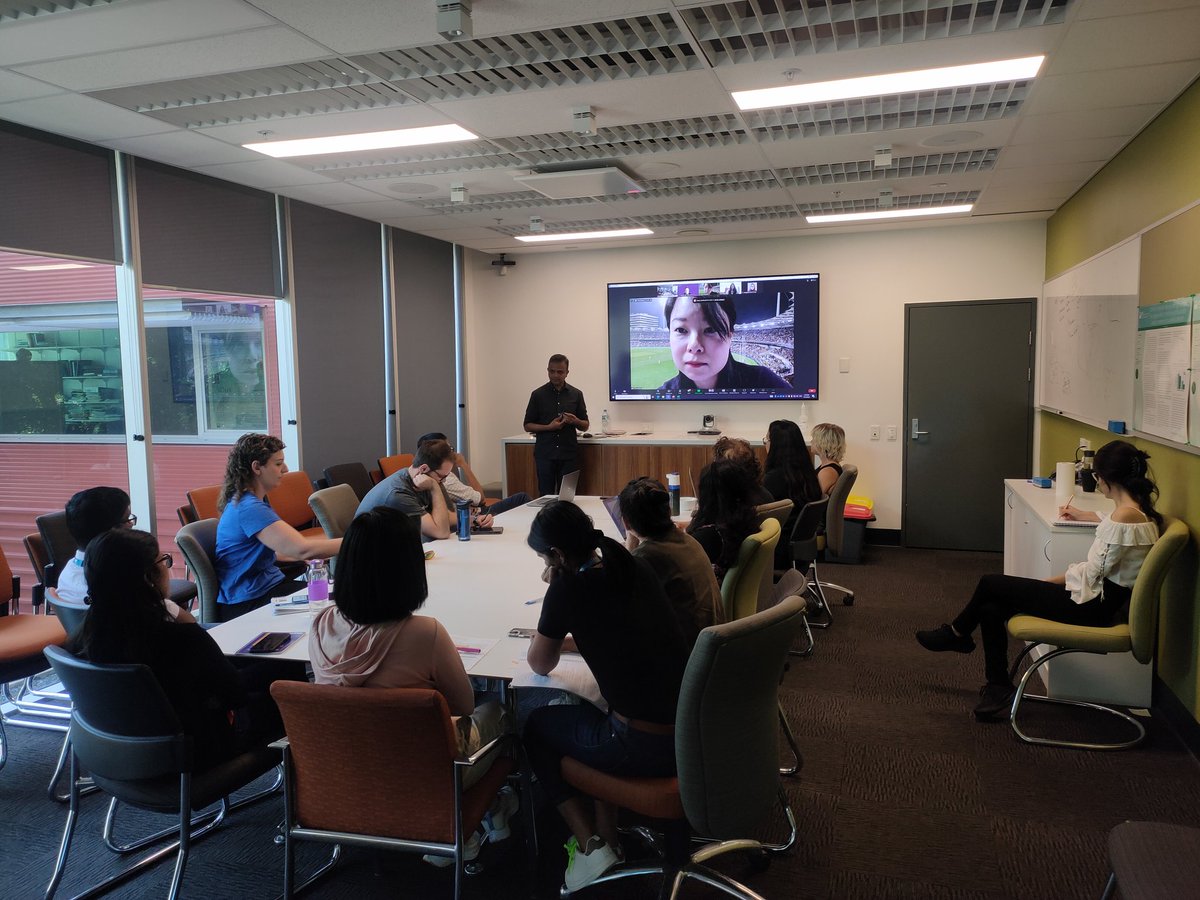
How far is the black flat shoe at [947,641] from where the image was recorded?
3.79 metres

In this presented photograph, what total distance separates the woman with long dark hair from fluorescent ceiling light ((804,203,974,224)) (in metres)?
3.14

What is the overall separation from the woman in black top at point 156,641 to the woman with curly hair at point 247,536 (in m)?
1.04

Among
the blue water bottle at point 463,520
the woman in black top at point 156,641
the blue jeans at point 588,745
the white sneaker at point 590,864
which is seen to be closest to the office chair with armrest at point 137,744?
the woman in black top at point 156,641

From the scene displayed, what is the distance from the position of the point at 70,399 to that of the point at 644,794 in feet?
13.1

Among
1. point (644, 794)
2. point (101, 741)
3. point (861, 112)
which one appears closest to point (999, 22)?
point (861, 112)

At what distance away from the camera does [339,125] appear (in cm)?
394

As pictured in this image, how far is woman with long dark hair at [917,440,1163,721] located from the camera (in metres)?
3.27

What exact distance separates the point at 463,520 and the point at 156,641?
1.96 meters

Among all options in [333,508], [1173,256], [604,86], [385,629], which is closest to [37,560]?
[333,508]

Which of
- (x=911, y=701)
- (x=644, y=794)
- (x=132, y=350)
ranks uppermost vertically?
(x=132, y=350)

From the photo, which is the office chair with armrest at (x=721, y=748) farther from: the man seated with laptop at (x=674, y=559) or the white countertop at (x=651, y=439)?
the white countertop at (x=651, y=439)

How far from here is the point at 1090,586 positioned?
3363 millimetres

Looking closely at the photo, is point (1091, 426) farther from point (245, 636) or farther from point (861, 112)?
point (245, 636)

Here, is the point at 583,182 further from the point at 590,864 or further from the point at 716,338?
the point at 590,864
